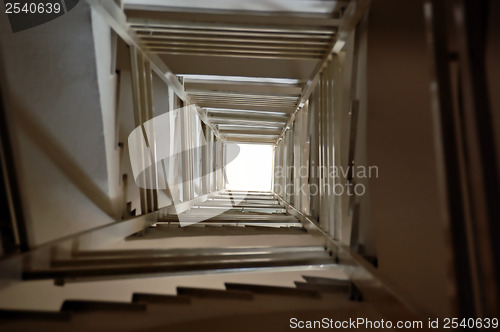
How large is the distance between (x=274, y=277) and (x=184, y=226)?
2120 mm

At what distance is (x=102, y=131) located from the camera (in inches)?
136

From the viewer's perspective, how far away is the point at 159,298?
2023mm

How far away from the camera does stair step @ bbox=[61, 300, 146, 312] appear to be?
1866 millimetres

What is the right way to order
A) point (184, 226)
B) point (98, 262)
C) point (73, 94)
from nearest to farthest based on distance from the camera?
point (98, 262) → point (73, 94) → point (184, 226)

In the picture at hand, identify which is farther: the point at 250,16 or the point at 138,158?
the point at 138,158

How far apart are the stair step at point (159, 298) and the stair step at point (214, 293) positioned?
0.14 metres

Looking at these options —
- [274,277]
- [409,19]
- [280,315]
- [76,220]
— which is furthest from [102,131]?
[409,19]

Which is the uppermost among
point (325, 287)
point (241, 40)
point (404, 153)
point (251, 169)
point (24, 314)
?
point (241, 40)

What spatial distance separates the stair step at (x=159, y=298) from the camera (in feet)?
6.61

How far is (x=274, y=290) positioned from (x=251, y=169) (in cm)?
1503

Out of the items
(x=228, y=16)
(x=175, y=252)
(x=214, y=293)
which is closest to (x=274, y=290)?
(x=214, y=293)

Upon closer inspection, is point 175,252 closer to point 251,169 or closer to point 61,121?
point 61,121

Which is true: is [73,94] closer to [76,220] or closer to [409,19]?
[76,220]

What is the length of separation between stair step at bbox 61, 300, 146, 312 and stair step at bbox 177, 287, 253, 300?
13.1 inches
